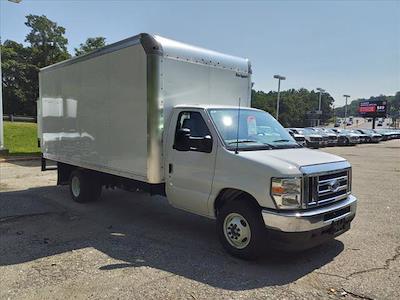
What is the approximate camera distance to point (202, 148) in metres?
5.63

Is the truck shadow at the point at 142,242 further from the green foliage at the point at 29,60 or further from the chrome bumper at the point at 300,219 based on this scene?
the green foliage at the point at 29,60

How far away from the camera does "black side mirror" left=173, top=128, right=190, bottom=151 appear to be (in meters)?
5.74

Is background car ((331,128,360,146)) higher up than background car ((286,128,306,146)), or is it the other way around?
background car ((286,128,306,146))

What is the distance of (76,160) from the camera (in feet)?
28.1

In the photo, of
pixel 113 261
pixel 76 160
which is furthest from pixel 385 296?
pixel 76 160

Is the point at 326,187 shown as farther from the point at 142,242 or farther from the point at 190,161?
the point at 142,242

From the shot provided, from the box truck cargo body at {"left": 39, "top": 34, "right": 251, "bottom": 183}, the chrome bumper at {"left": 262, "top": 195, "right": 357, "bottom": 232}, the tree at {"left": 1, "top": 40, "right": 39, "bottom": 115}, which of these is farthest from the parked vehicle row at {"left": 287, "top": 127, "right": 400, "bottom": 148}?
the tree at {"left": 1, "top": 40, "right": 39, "bottom": 115}

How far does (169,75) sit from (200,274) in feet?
10.4

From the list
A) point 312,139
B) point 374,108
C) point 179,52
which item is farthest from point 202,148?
point 374,108

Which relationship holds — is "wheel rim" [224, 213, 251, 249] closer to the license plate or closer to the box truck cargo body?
the license plate

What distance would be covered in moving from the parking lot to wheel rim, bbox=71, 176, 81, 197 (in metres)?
0.55

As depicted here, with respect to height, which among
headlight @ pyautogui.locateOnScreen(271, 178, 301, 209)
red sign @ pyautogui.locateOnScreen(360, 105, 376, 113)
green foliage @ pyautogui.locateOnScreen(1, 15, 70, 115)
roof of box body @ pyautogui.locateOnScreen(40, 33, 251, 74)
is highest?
green foliage @ pyautogui.locateOnScreen(1, 15, 70, 115)

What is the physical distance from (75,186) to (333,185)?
20.2 feet

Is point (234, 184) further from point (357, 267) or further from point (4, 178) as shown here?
point (4, 178)
